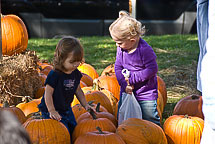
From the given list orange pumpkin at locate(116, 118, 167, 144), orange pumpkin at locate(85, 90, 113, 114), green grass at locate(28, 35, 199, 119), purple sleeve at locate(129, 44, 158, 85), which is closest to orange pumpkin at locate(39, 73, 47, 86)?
orange pumpkin at locate(85, 90, 113, 114)

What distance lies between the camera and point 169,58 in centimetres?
863

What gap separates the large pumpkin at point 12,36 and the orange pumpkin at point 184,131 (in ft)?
9.32

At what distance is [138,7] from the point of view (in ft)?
49.5

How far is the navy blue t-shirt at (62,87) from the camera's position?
3357 millimetres

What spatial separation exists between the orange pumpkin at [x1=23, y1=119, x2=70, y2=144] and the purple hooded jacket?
94 centimetres

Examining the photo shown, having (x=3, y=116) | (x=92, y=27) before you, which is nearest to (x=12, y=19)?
(x=3, y=116)

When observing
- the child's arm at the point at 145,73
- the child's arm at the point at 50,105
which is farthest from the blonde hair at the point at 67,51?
the child's arm at the point at 145,73

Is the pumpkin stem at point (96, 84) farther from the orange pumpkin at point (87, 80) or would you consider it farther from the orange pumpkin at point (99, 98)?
the orange pumpkin at point (87, 80)

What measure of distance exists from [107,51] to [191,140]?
243 inches

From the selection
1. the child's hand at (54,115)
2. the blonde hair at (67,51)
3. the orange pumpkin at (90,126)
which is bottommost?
the orange pumpkin at (90,126)

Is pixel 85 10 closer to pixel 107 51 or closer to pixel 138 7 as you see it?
pixel 138 7

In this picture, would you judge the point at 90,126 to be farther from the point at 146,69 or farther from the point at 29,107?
the point at 29,107

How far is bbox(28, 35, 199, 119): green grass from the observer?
20.4 ft

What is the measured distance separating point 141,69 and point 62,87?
0.90 m
